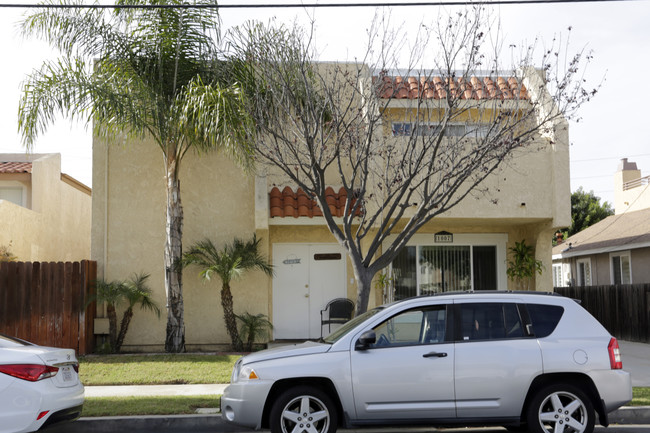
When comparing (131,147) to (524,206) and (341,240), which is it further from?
(524,206)

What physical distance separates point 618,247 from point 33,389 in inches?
743

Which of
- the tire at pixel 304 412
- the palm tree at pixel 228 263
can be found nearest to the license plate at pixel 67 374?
the tire at pixel 304 412

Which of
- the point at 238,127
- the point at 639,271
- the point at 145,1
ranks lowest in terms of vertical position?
the point at 639,271

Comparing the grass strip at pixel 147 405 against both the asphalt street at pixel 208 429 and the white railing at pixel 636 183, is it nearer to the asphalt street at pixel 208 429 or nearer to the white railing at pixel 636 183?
the asphalt street at pixel 208 429

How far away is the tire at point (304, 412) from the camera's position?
7590 mm

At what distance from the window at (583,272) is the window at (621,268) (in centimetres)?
216

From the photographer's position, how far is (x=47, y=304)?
1500 centimetres

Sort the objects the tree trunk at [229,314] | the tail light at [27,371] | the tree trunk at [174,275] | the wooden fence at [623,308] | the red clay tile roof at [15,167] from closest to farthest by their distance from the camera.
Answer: the tail light at [27,371] → the tree trunk at [174,275] → the tree trunk at [229,314] → the wooden fence at [623,308] → the red clay tile roof at [15,167]

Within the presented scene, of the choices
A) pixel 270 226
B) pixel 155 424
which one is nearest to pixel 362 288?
pixel 155 424

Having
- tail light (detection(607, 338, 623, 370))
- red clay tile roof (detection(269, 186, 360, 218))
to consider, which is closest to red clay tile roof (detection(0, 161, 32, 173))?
red clay tile roof (detection(269, 186, 360, 218))

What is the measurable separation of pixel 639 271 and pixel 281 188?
1225cm

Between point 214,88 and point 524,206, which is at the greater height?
point 214,88

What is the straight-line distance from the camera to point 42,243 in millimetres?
22156

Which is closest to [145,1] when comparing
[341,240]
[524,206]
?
[341,240]
